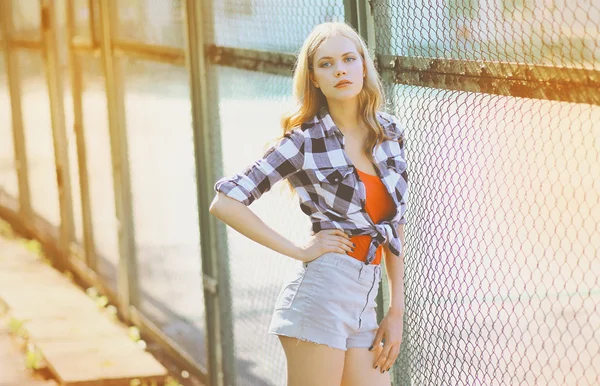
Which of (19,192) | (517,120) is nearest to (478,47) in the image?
(517,120)

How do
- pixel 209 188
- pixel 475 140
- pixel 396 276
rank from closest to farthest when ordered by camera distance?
1. pixel 475 140
2. pixel 396 276
3. pixel 209 188

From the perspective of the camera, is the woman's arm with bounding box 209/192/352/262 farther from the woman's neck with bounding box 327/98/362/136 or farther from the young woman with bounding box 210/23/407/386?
the woman's neck with bounding box 327/98/362/136

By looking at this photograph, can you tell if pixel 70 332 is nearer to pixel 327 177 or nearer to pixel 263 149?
pixel 263 149

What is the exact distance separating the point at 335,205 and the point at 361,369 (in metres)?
0.47

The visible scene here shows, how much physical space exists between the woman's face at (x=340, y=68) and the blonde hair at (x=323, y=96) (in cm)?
3

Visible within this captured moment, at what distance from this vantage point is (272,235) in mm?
2668

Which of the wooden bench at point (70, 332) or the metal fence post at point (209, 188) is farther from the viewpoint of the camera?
the wooden bench at point (70, 332)

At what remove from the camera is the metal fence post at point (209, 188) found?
4461 millimetres

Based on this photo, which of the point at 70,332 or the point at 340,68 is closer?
the point at 340,68

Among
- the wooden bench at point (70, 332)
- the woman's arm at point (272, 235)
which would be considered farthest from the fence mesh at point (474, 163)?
the wooden bench at point (70, 332)

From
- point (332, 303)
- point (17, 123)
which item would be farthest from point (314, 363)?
point (17, 123)

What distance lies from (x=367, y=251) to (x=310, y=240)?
158mm

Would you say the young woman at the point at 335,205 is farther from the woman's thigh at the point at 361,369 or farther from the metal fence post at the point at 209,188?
the metal fence post at the point at 209,188

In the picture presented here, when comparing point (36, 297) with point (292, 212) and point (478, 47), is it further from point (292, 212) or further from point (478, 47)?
point (478, 47)
